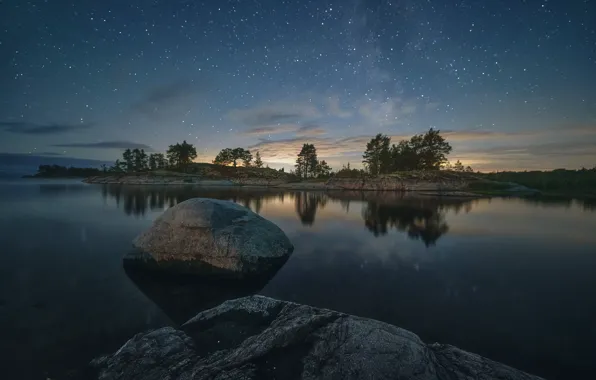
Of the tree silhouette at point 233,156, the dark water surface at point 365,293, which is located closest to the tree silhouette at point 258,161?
the tree silhouette at point 233,156

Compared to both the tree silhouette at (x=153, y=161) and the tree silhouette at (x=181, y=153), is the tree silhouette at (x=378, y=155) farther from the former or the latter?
the tree silhouette at (x=153, y=161)

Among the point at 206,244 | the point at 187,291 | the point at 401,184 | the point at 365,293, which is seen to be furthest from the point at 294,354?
the point at 401,184

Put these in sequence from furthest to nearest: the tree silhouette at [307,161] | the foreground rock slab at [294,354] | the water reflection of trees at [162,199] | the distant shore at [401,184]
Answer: the tree silhouette at [307,161], the distant shore at [401,184], the water reflection of trees at [162,199], the foreground rock slab at [294,354]

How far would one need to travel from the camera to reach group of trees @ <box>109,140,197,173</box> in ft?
447

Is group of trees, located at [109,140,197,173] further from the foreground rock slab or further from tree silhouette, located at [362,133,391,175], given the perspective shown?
the foreground rock slab

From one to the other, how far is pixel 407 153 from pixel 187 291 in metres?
96.4

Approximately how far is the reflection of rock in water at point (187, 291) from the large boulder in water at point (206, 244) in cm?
48

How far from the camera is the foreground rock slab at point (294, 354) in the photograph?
3.39m

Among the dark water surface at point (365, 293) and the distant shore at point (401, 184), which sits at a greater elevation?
the distant shore at point (401, 184)

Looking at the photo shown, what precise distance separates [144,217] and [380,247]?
2117 centimetres

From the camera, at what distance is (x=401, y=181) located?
69812 millimetres

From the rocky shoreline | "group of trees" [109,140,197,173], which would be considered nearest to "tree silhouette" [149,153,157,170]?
"group of trees" [109,140,197,173]

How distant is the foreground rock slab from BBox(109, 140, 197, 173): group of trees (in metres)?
146

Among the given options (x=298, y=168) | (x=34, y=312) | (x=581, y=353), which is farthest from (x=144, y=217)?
(x=298, y=168)
